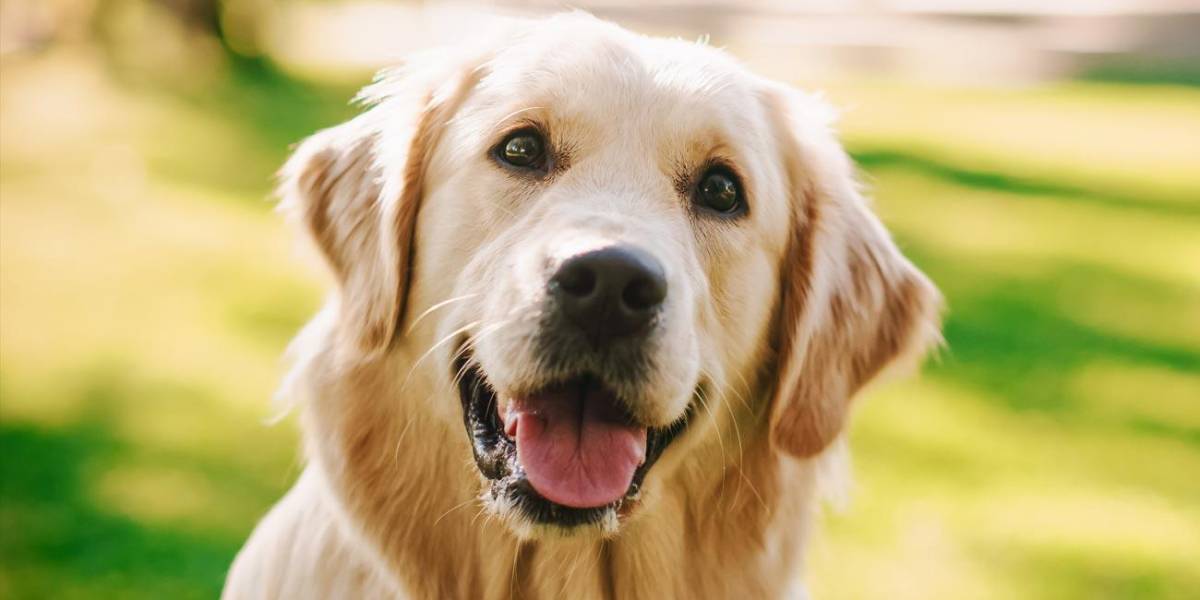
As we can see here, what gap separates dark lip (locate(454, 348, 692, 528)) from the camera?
8.19 feet

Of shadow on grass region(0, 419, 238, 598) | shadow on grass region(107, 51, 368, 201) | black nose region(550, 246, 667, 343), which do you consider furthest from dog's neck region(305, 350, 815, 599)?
shadow on grass region(107, 51, 368, 201)

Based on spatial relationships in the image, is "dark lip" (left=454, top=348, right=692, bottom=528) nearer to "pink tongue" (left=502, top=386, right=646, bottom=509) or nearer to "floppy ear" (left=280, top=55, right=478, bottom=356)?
"pink tongue" (left=502, top=386, right=646, bottom=509)

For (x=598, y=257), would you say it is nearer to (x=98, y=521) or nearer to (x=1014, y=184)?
(x=98, y=521)

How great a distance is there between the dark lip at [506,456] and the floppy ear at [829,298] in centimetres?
35

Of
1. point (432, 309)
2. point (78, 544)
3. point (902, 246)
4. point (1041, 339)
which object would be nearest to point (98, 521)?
point (78, 544)

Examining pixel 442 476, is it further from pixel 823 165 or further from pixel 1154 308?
pixel 1154 308

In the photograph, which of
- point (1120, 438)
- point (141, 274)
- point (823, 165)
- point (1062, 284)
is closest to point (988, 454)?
point (1120, 438)

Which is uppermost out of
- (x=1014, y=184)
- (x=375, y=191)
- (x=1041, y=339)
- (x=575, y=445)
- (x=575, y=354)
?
(x=375, y=191)

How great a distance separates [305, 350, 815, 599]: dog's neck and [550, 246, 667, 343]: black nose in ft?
1.62

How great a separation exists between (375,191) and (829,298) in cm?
122

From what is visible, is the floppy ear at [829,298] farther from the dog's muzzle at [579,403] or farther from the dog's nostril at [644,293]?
the dog's nostril at [644,293]

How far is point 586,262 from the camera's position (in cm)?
231

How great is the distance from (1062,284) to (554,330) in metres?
5.57

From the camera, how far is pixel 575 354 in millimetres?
2428
